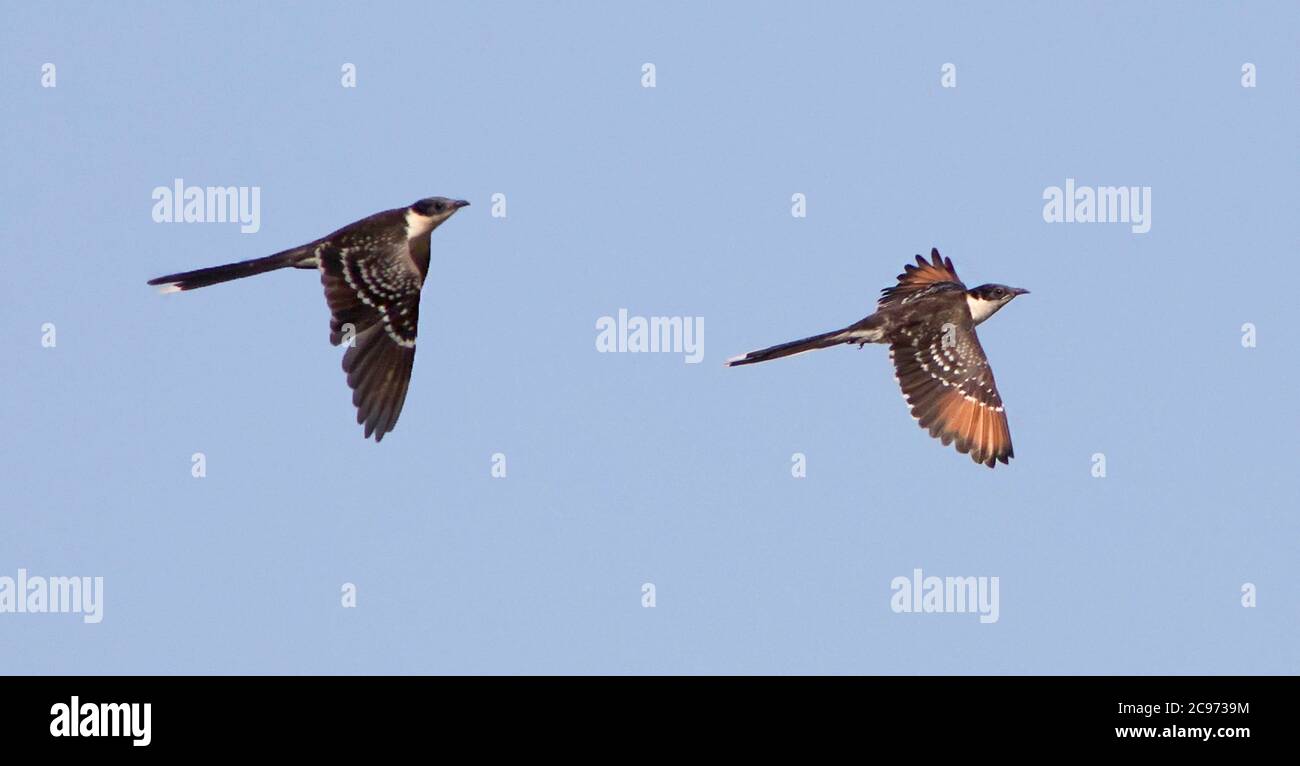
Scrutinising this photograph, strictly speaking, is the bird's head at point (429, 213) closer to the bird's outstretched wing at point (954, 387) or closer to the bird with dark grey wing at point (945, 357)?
the bird with dark grey wing at point (945, 357)

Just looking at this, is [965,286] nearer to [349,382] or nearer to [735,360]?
[735,360]

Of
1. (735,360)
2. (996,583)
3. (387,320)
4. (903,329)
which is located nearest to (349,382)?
(387,320)

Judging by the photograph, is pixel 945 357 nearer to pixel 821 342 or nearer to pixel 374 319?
pixel 821 342

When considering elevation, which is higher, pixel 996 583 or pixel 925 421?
pixel 925 421

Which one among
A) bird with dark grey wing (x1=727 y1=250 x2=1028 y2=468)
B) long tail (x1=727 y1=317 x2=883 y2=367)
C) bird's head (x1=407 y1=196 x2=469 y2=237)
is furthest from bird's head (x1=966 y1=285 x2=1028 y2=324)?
bird's head (x1=407 y1=196 x2=469 y2=237)
